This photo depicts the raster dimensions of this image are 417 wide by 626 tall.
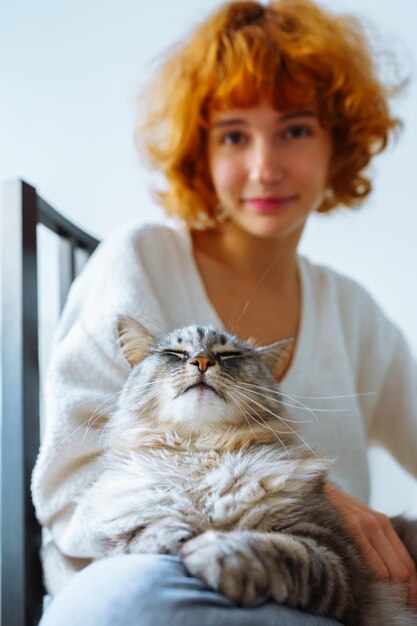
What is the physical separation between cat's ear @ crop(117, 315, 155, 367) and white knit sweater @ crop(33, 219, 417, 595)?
0.08 m

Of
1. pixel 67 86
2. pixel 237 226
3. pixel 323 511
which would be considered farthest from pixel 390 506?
pixel 67 86

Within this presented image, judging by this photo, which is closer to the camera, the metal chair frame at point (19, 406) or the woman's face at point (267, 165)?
the metal chair frame at point (19, 406)

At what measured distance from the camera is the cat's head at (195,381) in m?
0.96

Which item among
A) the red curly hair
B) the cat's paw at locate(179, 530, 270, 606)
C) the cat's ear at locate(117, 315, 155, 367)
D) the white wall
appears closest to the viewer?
the cat's paw at locate(179, 530, 270, 606)

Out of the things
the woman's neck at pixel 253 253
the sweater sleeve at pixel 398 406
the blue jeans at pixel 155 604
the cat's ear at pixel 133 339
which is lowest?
the blue jeans at pixel 155 604

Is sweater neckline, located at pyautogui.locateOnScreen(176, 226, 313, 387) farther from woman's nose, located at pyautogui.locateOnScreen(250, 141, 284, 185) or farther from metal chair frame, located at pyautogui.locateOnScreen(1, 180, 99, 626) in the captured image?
metal chair frame, located at pyautogui.locateOnScreen(1, 180, 99, 626)

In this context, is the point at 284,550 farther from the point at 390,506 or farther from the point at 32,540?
the point at 390,506

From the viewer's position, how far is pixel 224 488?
0.91 metres

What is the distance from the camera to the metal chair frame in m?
1.17

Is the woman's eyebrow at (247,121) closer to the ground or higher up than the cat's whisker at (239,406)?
higher up

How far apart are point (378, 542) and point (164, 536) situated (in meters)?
0.47

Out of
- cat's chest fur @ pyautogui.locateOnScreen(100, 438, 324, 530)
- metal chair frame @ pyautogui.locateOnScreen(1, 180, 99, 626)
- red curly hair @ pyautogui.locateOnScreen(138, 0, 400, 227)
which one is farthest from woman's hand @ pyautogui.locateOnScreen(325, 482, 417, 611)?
red curly hair @ pyautogui.locateOnScreen(138, 0, 400, 227)

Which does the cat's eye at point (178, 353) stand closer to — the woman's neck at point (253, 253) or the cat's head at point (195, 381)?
the cat's head at point (195, 381)

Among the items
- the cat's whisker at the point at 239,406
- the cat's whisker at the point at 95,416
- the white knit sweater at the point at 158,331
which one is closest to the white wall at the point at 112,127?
the white knit sweater at the point at 158,331
